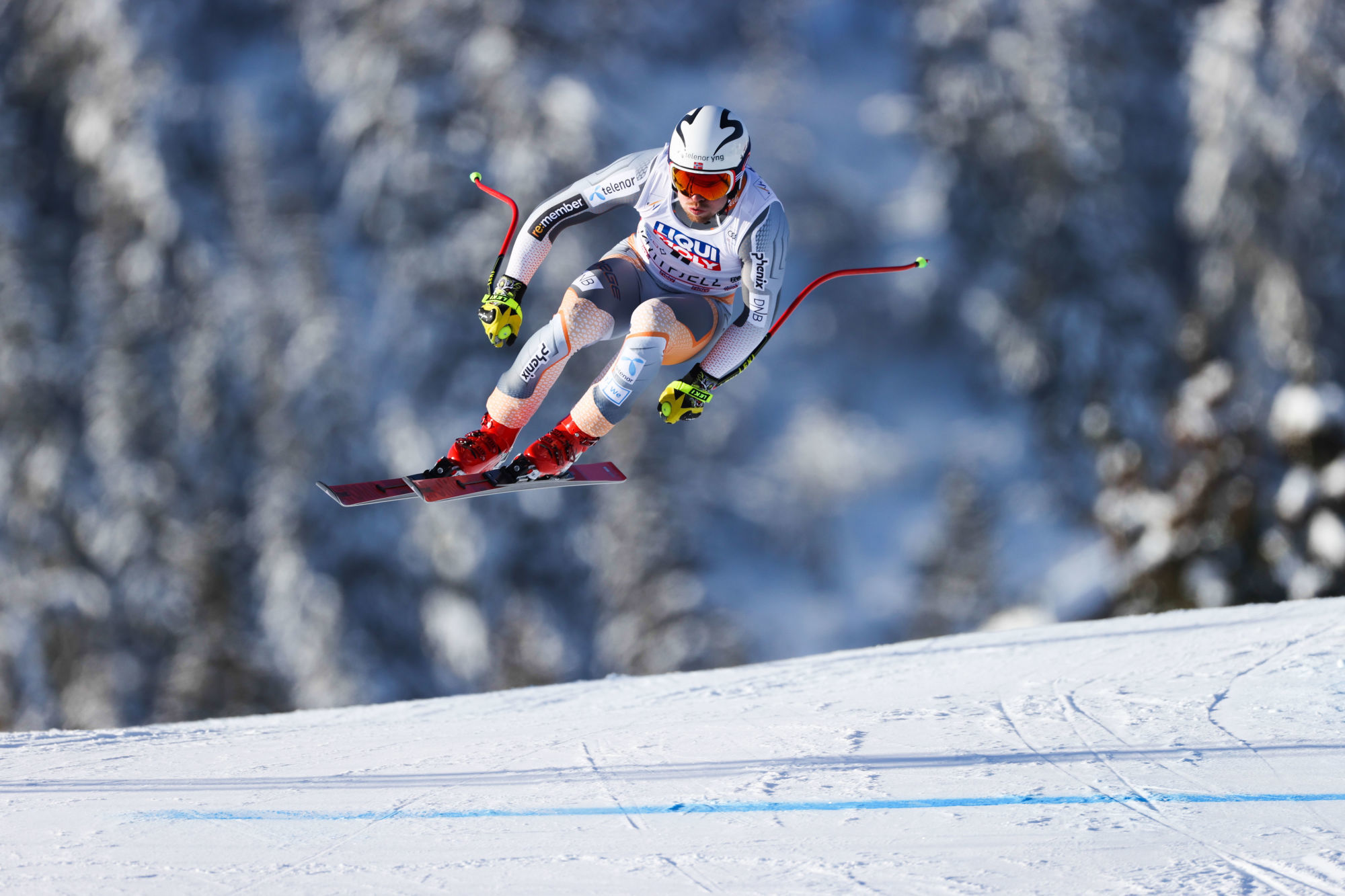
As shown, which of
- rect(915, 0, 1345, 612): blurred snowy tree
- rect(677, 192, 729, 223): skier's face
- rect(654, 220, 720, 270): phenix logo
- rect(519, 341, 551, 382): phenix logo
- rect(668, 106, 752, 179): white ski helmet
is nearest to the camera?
rect(668, 106, 752, 179): white ski helmet

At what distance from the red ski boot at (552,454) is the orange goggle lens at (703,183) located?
1.26 metres

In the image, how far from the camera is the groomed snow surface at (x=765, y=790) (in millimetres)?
3648

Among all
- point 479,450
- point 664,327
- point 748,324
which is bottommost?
point 479,450

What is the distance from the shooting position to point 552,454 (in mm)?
5641

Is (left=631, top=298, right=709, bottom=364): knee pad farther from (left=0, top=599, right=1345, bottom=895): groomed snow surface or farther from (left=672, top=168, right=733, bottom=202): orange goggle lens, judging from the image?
(left=0, top=599, right=1345, bottom=895): groomed snow surface

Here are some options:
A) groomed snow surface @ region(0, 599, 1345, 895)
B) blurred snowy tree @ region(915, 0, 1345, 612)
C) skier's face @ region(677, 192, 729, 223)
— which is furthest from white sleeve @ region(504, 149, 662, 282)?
blurred snowy tree @ region(915, 0, 1345, 612)

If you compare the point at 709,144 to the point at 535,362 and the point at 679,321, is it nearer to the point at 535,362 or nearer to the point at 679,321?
the point at 679,321

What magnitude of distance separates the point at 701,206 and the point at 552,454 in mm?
1392

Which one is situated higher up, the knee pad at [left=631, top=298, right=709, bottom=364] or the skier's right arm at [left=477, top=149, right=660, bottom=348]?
the skier's right arm at [left=477, top=149, right=660, bottom=348]

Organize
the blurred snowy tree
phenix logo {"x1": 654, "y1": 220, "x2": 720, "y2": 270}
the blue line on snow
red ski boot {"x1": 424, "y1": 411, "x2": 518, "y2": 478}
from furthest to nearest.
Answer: the blurred snowy tree, red ski boot {"x1": 424, "y1": 411, "x2": 518, "y2": 478}, phenix logo {"x1": 654, "y1": 220, "x2": 720, "y2": 270}, the blue line on snow

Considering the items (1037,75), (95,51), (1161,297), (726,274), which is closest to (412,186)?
(95,51)

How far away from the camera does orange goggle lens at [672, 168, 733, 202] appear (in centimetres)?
505

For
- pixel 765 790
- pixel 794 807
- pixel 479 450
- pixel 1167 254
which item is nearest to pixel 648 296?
pixel 479 450

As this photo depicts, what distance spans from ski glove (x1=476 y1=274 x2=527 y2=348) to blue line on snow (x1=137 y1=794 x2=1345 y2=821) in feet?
6.88
